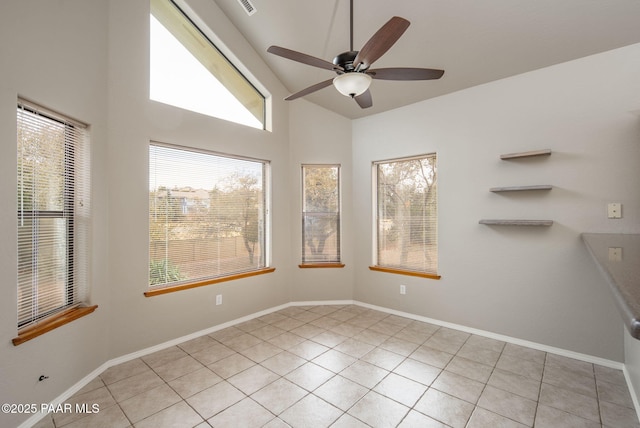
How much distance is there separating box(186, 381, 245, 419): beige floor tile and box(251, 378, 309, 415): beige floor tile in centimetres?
15

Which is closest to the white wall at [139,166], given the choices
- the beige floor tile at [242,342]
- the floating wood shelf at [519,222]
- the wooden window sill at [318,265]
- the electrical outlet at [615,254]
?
the beige floor tile at [242,342]

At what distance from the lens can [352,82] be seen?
1898 millimetres

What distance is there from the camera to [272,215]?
12.6 ft

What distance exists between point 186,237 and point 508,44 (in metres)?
3.50

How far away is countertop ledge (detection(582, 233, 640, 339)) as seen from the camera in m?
0.73

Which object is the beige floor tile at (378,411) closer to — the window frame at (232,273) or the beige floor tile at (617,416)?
the beige floor tile at (617,416)

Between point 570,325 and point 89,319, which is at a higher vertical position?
point 89,319

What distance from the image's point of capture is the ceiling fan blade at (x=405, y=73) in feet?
6.27

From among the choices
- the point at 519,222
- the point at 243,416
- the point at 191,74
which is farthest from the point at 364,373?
the point at 191,74

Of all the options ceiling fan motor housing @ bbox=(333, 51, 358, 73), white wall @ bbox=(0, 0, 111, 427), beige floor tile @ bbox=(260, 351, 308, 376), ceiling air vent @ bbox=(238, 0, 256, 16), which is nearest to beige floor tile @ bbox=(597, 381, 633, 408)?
beige floor tile @ bbox=(260, 351, 308, 376)

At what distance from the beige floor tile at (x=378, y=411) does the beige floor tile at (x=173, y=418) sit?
1.03 m

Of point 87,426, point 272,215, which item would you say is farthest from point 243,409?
point 272,215

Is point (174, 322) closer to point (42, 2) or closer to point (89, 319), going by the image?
point (89, 319)

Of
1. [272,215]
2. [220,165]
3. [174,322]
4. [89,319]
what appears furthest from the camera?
[272,215]
